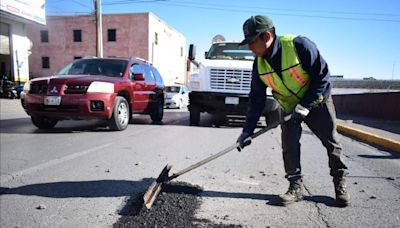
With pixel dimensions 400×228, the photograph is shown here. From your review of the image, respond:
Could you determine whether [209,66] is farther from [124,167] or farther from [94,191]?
[94,191]

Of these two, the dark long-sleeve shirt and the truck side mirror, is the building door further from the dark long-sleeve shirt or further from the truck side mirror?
the dark long-sleeve shirt

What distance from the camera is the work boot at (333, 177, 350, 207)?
3172 millimetres

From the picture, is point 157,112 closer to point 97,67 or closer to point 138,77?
point 138,77

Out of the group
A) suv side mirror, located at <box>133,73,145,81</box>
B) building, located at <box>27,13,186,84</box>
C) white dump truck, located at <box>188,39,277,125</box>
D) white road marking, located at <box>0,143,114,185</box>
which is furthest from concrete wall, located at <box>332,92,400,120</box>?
building, located at <box>27,13,186,84</box>

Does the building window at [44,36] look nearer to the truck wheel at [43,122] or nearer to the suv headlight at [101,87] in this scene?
the truck wheel at [43,122]

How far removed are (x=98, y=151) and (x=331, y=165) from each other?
11.8 ft

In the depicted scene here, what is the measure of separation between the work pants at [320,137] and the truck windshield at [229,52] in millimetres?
6171

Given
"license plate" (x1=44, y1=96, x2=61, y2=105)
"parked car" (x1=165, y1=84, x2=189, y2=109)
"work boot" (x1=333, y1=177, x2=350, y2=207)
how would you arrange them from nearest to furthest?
"work boot" (x1=333, y1=177, x2=350, y2=207) < "license plate" (x1=44, y1=96, x2=61, y2=105) < "parked car" (x1=165, y1=84, x2=189, y2=109)

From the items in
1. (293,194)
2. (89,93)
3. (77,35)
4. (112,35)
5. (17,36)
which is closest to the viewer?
(293,194)

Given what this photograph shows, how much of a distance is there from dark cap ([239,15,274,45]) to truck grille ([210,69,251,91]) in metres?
5.63

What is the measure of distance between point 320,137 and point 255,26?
1.27 meters

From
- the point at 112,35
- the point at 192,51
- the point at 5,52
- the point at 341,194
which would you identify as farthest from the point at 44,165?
the point at 112,35

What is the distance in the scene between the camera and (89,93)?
6.91 m

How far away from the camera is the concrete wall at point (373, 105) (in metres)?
11.1
